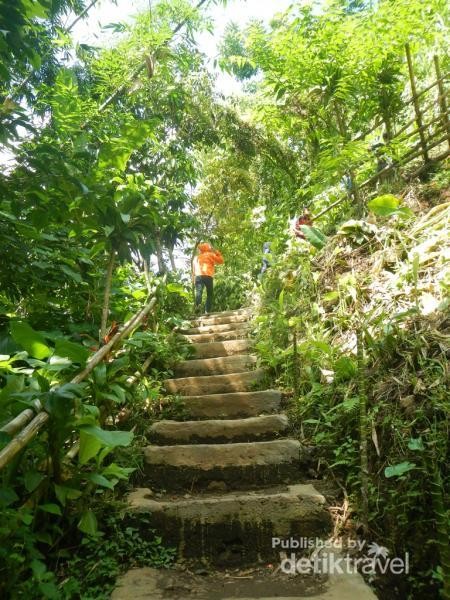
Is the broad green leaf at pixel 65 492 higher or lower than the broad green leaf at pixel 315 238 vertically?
lower

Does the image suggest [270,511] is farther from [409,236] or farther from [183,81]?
[183,81]

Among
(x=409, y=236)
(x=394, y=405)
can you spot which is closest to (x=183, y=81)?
(x=409, y=236)

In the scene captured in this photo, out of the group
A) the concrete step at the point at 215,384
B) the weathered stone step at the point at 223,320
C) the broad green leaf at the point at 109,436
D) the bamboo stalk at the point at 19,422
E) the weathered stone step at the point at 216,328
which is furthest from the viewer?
the weathered stone step at the point at 223,320

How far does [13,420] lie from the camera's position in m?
1.58

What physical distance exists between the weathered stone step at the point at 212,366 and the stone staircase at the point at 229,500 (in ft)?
1.22

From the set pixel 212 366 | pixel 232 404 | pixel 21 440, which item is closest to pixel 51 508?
pixel 21 440

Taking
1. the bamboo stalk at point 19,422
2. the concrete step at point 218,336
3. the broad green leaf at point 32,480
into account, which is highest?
the concrete step at point 218,336

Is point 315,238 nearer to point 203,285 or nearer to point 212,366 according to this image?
point 212,366

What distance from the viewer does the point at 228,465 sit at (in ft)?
8.80

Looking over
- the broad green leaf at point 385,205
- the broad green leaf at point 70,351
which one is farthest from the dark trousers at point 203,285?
the broad green leaf at point 70,351

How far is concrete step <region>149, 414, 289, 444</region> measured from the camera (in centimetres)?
299

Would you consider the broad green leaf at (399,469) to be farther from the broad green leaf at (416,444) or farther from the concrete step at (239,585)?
the concrete step at (239,585)

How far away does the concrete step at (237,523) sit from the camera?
216 cm

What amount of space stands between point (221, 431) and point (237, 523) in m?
0.87
